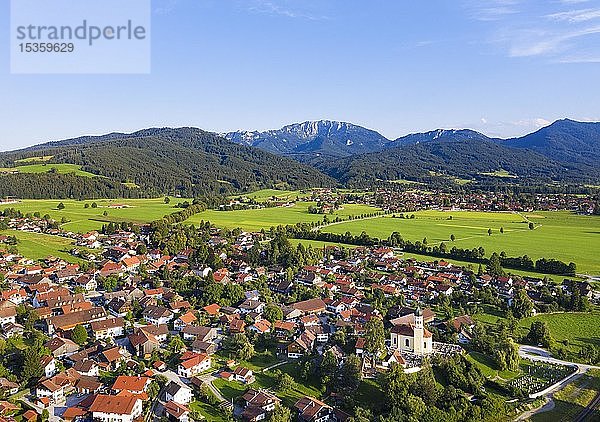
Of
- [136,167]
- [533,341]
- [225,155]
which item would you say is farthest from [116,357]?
[225,155]

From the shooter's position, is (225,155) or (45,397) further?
(225,155)

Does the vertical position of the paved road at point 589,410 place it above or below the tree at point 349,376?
below

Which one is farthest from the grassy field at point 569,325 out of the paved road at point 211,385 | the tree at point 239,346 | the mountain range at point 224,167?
the mountain range at point 224,167

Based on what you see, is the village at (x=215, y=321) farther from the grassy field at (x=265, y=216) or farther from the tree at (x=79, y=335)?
the grassy field at (x=265, y=216)

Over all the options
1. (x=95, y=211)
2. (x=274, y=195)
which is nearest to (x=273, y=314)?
(x=95, y=211)

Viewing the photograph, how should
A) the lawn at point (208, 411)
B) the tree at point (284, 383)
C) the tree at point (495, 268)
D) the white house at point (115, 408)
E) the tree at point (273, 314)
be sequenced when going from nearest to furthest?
1. the white house at point (115, 408)
2. the lawn at point (208, 411)
3. the tree at point (284, 383)
4. the tree at point (273, 314)
5. the tree at point (495, 268)

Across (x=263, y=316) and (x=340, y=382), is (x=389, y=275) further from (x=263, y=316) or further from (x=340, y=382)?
(x=340, y=382)

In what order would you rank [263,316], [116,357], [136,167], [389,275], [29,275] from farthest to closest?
[136,167]
[389,275]
[29,275]
[263,316]
[116,357]
